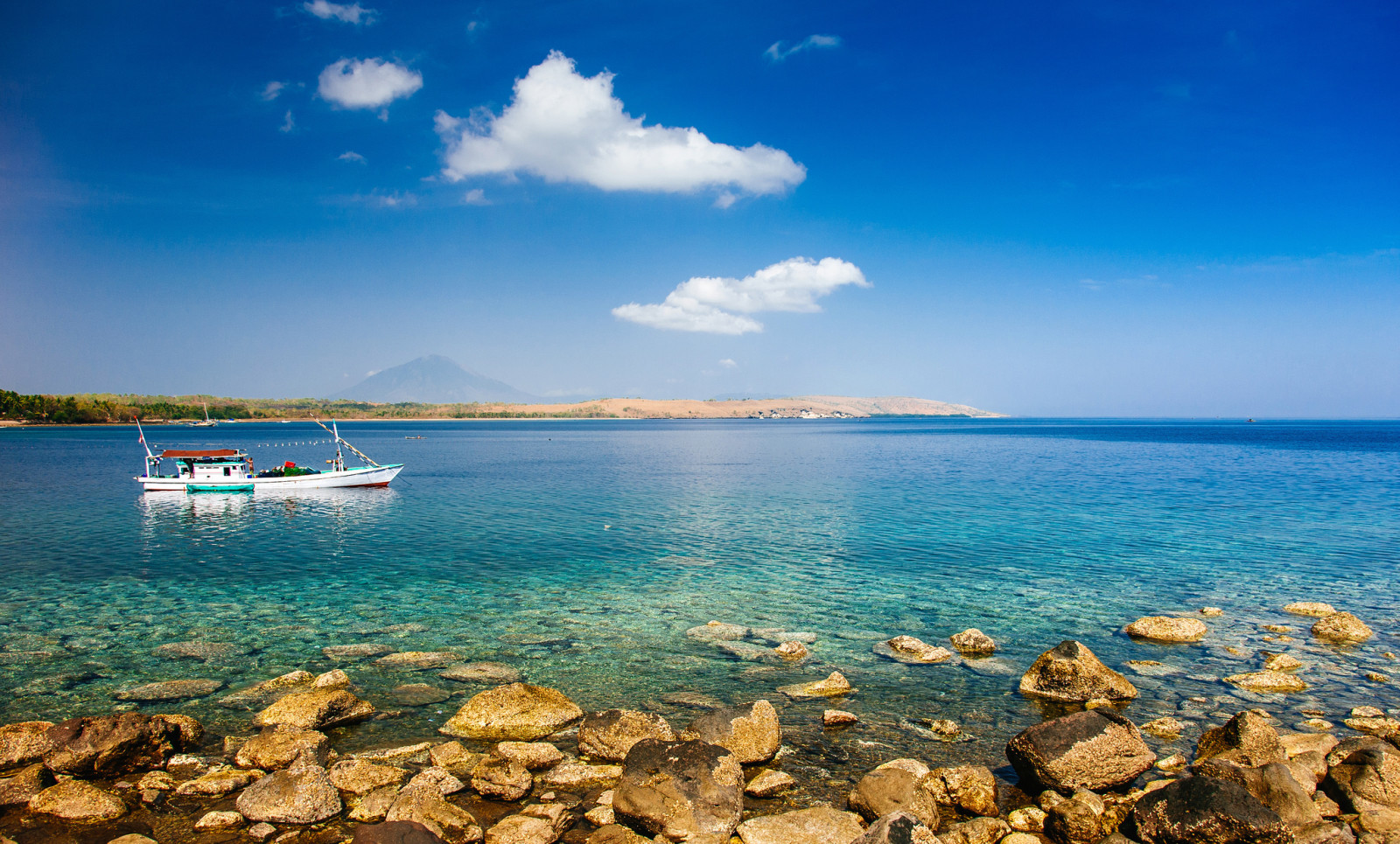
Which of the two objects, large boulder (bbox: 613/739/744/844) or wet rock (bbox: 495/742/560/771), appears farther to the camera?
wet rock (bbox: 495/742/560/771)

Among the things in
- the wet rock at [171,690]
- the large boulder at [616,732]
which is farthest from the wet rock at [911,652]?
the wet rock at [171,690]

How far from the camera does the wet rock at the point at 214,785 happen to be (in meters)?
11.0

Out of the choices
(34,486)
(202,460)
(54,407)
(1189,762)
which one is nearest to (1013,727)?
(1189,762)

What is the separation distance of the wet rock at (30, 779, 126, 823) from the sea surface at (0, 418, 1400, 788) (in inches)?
107

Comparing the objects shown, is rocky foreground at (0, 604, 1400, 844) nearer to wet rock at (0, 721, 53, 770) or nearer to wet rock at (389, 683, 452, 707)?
wet rock at (0, 721, 53, 770)

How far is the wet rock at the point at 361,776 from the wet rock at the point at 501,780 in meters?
1.22

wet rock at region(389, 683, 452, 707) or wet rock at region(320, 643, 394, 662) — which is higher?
wet rock at region(389, 683, 452, 707)

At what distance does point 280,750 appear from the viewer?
39.1 ft

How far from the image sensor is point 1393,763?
10.7m

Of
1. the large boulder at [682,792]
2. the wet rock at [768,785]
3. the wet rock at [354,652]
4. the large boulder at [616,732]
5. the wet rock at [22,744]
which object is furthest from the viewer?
the wet rock at [354,652]

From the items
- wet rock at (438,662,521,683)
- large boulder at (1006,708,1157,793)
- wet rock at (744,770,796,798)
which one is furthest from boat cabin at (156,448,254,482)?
large boulder at (1006,708,1157,793)

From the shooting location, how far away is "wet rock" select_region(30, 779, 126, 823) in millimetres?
10406

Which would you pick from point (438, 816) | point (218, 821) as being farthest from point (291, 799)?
point (438, 816)

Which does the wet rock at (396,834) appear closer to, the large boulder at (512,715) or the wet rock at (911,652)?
the large boulder at (512,715)
